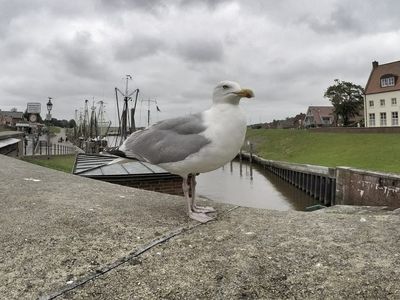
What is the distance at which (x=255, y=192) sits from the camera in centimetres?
3055

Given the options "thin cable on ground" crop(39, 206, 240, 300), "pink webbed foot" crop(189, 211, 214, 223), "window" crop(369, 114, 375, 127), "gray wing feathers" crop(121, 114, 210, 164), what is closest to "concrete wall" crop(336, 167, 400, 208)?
"pink webbed foot" crop(189, 211, 214, 223)

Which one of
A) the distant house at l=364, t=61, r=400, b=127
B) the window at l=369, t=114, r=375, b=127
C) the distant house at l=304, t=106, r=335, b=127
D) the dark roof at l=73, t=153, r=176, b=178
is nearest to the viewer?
the dark roof at l=73, t=153, r=176, b=178

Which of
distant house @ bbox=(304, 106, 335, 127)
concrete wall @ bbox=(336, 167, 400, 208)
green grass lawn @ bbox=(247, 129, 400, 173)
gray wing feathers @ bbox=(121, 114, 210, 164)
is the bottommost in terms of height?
concrete wall @ bbox=(336, 167, 400, 208)

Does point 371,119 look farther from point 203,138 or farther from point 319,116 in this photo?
point 203,138

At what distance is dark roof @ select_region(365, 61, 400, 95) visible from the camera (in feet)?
192

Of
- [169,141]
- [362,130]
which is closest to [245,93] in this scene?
[169,141]

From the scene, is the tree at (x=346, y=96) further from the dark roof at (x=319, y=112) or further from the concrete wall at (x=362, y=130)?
the dark roof at (x=319, y=112)

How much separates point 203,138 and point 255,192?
26.7m

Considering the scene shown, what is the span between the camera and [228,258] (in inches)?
140

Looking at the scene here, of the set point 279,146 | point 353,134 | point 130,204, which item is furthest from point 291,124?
point 130,204

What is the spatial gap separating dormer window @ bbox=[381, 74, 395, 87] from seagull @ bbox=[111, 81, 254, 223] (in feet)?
204

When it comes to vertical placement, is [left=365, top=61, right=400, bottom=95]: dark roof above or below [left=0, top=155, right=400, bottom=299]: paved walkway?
above

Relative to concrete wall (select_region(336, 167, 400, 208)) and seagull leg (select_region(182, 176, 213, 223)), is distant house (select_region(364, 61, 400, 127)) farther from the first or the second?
seagull leg (select_region(182, 176, 213, 223))

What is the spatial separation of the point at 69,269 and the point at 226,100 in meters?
2.49
